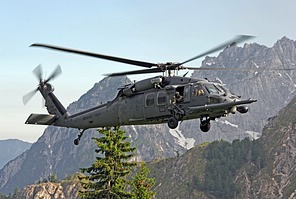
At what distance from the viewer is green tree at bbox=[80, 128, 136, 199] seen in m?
61.3

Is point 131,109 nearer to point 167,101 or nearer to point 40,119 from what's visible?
point 167,101

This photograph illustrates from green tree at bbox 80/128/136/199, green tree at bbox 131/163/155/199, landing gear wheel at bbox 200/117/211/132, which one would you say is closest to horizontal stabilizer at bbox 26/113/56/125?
landing gear wheel at bbox 200/117/211/132

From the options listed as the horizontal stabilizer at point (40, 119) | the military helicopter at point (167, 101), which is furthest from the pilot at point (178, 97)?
the horizontal stabilizer at point (40, 119)

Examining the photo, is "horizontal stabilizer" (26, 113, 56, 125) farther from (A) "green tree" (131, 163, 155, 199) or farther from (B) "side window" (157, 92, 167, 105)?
(A) "green tree" (131, 163, 155, 199)

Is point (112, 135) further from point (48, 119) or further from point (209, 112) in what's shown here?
point (209, 112)

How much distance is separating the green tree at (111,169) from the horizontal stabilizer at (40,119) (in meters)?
24.2

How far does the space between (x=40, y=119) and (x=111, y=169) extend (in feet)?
91.8

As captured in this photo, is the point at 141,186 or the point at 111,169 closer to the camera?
the point at 141,186

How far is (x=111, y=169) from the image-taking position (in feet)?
203

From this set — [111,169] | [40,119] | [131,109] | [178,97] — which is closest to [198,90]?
[178,97]

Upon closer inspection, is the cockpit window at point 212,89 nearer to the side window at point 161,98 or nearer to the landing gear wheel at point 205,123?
the landing gear wheel at point 205,123

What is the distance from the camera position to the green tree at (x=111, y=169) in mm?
61312

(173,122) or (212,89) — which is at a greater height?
(212,89)

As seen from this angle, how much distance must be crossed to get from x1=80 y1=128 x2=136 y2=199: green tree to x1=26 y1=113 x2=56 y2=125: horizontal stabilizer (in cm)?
2422
